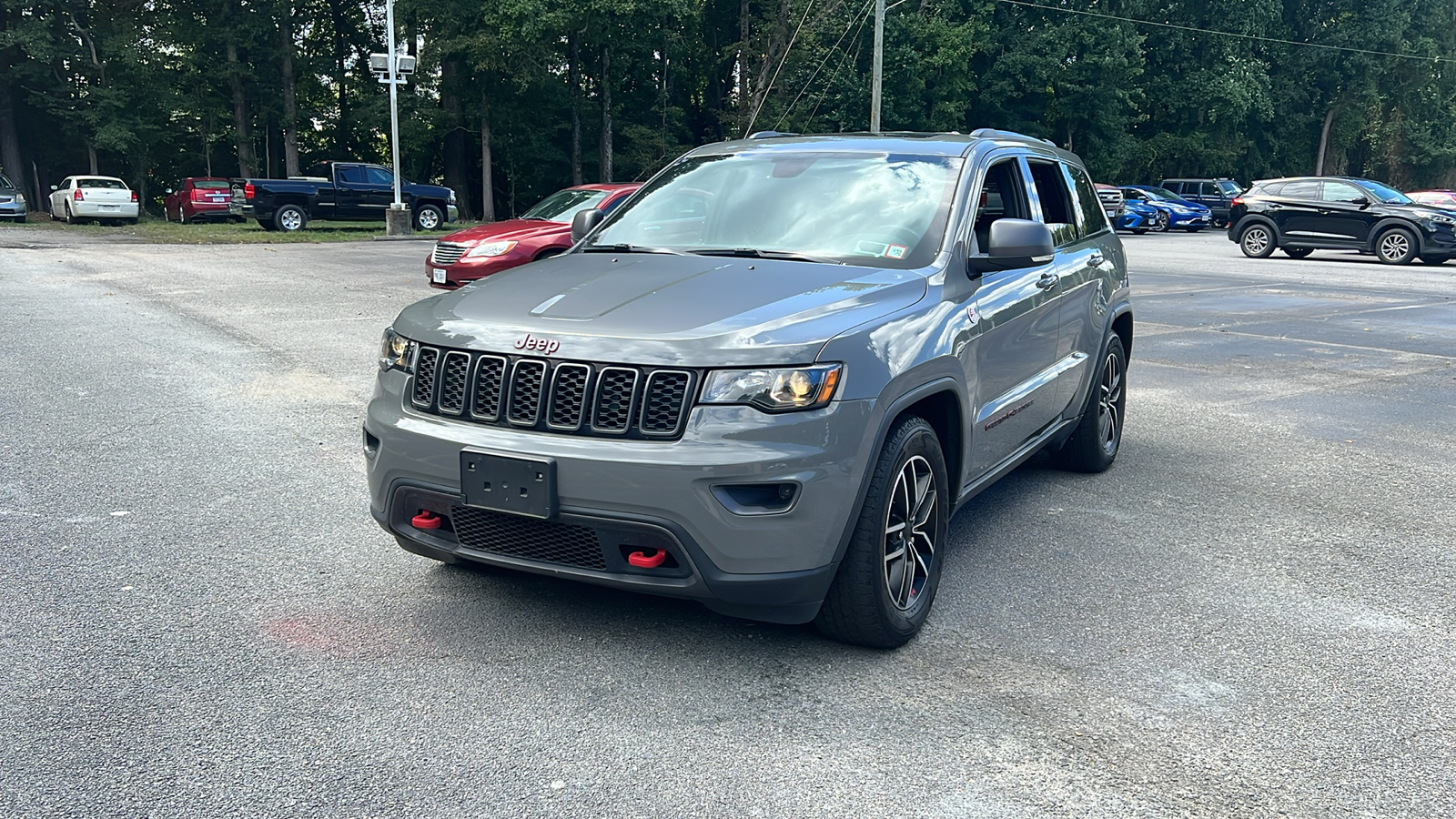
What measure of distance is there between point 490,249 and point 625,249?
9.39m

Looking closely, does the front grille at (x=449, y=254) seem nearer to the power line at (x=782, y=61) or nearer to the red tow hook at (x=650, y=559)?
the red tow hook at (x=650, y=559)

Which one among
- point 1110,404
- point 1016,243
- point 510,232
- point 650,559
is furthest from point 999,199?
point 510,232

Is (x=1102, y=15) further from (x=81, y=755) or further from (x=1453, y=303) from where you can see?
(x=81, y=755)

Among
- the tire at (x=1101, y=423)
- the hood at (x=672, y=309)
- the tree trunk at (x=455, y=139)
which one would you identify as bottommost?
the tire at (x=1101, y=423)

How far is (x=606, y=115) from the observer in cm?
3897

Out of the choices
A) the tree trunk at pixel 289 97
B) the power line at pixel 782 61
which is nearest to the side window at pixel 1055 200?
the power line at pixel 782 61

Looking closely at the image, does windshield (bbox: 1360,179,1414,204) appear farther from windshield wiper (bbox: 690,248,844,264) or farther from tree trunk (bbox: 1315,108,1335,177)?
tree trunk (bbox: 1315,108,1335,177)

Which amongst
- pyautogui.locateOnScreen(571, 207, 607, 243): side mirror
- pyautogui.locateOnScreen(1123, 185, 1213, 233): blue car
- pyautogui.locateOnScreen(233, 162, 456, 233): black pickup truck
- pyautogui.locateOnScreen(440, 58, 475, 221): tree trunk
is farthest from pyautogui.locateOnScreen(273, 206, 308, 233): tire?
pyautogui.locateOnScreen(571, 207, 607, 243): side mirror

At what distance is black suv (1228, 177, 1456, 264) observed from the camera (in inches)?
893

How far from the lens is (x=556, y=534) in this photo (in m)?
3.53

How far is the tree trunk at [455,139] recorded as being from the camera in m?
37.6

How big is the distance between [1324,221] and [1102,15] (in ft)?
75.7

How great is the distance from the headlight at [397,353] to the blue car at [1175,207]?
3754cm

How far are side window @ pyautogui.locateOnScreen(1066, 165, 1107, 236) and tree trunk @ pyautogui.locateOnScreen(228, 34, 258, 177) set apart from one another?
40162mm
